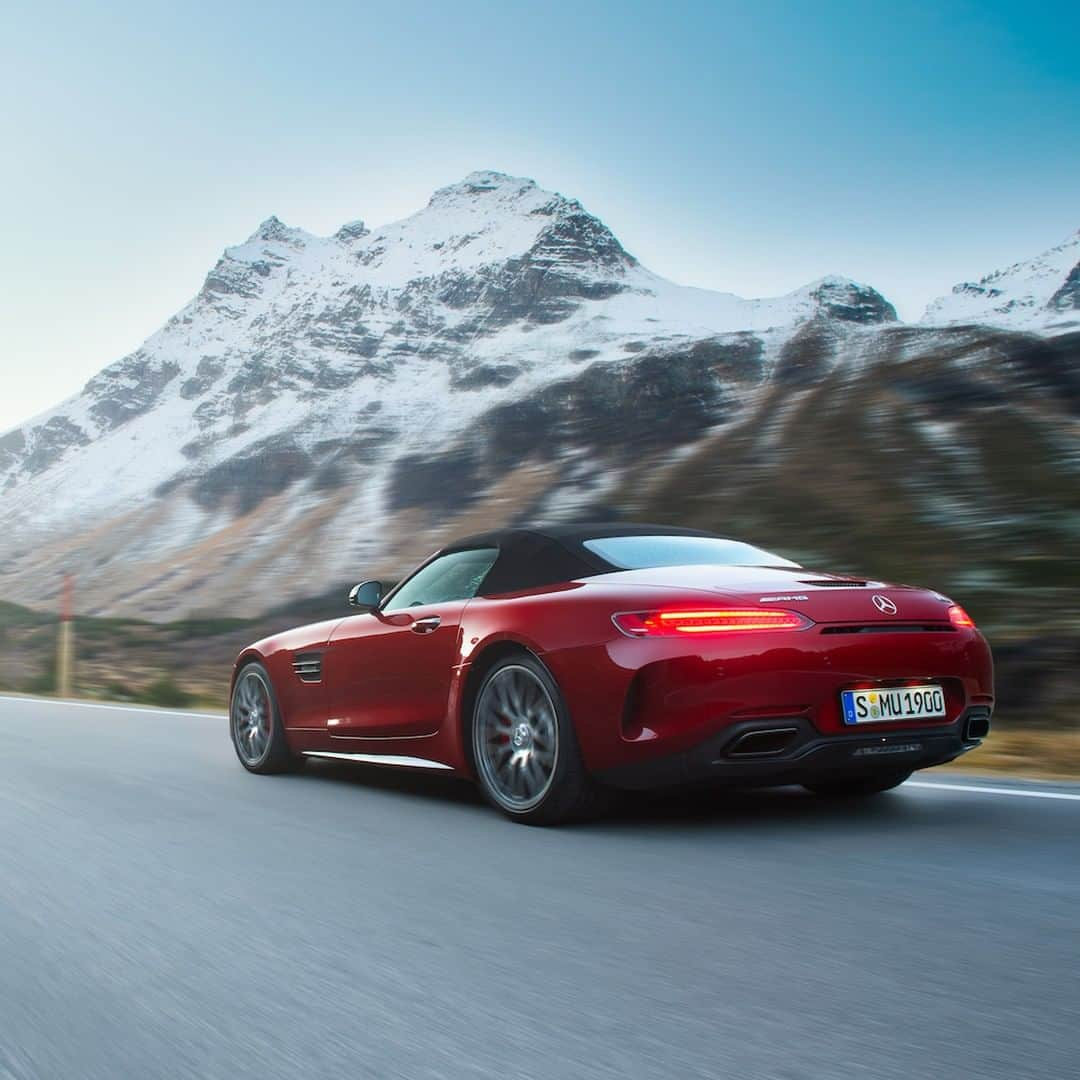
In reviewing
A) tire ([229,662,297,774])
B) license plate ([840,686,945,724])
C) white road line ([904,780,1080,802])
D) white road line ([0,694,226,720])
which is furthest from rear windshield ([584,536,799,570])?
white road line ([0,694,226,720])

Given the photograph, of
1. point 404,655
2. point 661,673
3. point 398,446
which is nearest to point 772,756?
point 661,673

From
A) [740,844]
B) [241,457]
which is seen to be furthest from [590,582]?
[241,457]

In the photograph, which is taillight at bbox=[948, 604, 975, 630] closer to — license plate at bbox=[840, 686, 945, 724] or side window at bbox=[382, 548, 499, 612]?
license plate at bbox=[840, 686, 945, 724]

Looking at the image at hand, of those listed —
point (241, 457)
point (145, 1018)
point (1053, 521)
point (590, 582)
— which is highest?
point (241, 457)

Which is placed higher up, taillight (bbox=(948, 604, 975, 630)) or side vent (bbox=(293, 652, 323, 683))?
taillight (bbox=(948, 604, 975, 630))

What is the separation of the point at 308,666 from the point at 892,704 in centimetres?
306

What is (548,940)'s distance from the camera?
133 inches

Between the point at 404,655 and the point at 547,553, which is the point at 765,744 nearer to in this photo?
the point at 547,553

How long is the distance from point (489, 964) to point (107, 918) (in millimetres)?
1286

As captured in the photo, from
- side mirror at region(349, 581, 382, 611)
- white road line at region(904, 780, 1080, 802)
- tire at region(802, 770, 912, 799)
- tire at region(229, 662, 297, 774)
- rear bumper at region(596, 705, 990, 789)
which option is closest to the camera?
rear bumper at region(596, 705, 990, 789)

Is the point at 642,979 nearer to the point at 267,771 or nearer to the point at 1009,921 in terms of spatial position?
the point at 1009,921

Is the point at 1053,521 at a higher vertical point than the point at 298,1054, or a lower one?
higher

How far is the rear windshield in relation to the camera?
5.24 m

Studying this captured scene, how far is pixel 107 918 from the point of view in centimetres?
382
